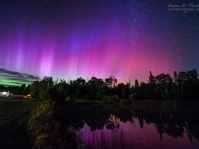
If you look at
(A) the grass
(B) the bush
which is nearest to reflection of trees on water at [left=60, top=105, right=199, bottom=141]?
(B) the bush

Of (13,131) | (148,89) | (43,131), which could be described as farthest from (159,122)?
(148,89)

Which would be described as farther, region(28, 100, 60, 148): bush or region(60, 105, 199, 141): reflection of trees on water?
region(60, 105, 199, 141): reflection of trees on water

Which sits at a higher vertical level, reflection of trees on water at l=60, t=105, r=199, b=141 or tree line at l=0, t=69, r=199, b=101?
tree line at l=0, t=69, r=199, b=101

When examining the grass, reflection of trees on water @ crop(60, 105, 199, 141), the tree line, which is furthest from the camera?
the tree line

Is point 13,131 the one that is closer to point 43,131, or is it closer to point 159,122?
point 43,131

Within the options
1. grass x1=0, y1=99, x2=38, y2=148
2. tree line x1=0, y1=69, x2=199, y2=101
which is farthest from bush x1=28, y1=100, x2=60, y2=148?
tree line x1=0, y1=69, x2=199, y2=101

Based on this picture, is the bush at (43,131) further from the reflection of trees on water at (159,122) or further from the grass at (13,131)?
the reflection of trees on water at (159,122)

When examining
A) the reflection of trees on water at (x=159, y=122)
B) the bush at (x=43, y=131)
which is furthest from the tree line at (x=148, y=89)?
the bush at (x=43, y=131)

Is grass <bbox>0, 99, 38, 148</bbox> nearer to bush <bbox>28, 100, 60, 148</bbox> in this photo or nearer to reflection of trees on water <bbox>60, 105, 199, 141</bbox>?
bush <bbox>28, 100, 60, 148</bbox>

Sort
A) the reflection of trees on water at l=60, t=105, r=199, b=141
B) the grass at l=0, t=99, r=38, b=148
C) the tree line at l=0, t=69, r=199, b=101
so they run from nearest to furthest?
the grass at l=0, t=99, r=38, b=148 < the reflection of trees on water at l=60, t=105, r=199, b=141 < the tree line at l=0, t=69, r=199, b=101

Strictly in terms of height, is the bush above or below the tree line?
below

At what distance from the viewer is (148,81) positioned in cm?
11306

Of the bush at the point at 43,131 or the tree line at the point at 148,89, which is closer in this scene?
the bush at the point at 43,131

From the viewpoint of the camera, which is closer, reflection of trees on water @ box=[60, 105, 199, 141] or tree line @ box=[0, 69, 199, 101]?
reflection of trees on water @ box=[60, 105, 199, 141]
